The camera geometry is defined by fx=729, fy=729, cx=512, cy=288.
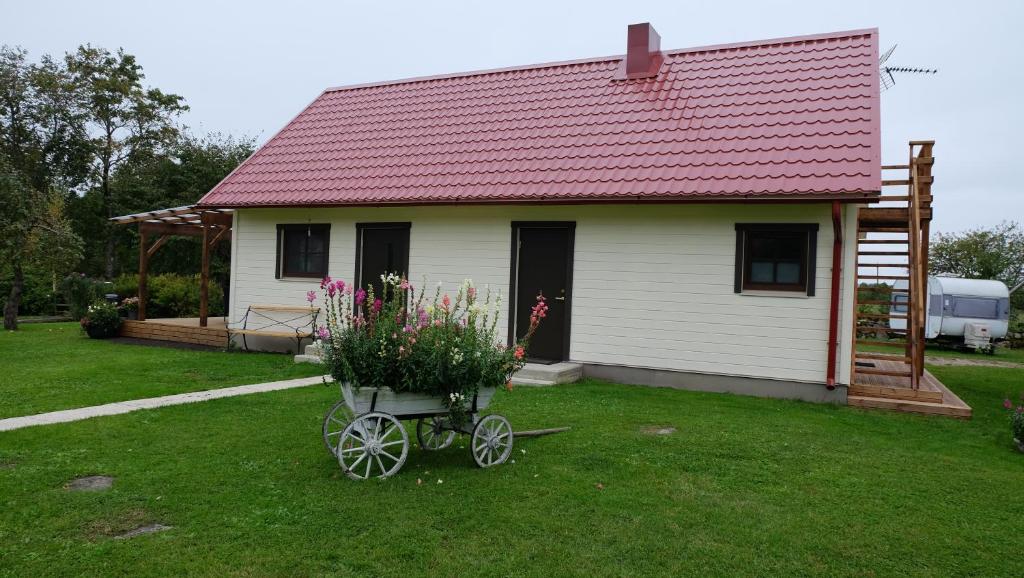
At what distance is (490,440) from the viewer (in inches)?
244

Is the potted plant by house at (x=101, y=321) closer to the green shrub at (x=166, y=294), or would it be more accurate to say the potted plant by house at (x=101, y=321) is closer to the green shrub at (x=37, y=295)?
the green shrub at (x=166, y=294)

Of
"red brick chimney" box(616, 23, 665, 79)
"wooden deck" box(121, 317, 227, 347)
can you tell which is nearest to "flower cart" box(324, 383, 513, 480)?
"red brick chimney" box(616, 23, 665, 79)

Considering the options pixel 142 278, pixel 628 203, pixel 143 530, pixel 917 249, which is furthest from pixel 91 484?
pixel 142 278

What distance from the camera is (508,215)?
40.5 ft

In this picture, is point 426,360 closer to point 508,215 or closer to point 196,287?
point 508,215

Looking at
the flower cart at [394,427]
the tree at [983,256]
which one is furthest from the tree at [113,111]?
the tree at [983,256]

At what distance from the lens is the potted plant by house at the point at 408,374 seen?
568cm

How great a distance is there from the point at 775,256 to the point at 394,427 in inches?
266

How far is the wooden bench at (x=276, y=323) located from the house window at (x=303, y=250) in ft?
2.30

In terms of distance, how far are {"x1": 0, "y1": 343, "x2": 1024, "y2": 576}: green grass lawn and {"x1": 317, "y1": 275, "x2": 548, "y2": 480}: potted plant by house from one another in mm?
296

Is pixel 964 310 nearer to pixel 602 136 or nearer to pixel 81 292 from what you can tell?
pixel 602 136

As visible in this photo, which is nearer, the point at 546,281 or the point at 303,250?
the point at 546,281

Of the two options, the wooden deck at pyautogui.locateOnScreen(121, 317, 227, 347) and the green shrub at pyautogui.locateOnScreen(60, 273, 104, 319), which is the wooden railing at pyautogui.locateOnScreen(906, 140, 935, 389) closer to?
the wooden deck at pyautogui.locateOnScreen(121, 317, 227, 347)

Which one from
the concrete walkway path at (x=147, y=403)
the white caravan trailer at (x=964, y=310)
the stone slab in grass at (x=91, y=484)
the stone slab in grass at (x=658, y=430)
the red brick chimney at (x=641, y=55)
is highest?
the red brick chimney at (x=641, y=55)
